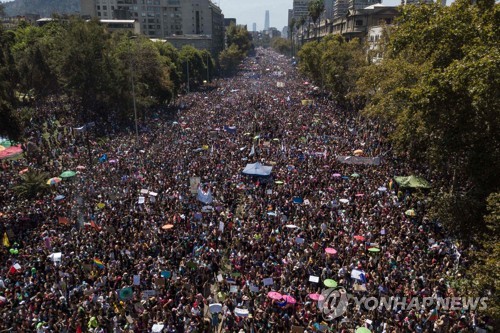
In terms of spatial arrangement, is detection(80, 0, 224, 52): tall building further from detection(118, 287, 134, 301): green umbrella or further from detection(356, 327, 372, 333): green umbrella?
detection(356, 327, 372, 333): green umbrella

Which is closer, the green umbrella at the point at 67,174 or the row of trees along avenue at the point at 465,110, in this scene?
the row of trees along avenue at the point at 465,110

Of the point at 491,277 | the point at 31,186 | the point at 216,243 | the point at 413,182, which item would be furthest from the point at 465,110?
the point at 31,186

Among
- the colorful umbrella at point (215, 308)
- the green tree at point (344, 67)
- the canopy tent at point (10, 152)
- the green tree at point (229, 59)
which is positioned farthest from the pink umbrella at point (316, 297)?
the green tree at point (229, 59)

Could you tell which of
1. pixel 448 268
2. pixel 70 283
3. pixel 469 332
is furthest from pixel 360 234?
pixel 70 283

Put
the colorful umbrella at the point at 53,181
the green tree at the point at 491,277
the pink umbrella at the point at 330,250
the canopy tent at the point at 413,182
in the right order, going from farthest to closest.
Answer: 1. the colorful umbrella at the point at 53,181
2. the canopy tent at the point at 413,182
3. the pink umbrella at the point at 330,250
4. the green tree at the point at 491,277

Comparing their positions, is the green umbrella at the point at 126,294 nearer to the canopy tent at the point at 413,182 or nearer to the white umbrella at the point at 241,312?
the white umbrella at the point at 241,312

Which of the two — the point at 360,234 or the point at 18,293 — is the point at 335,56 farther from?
the point at 18,293
